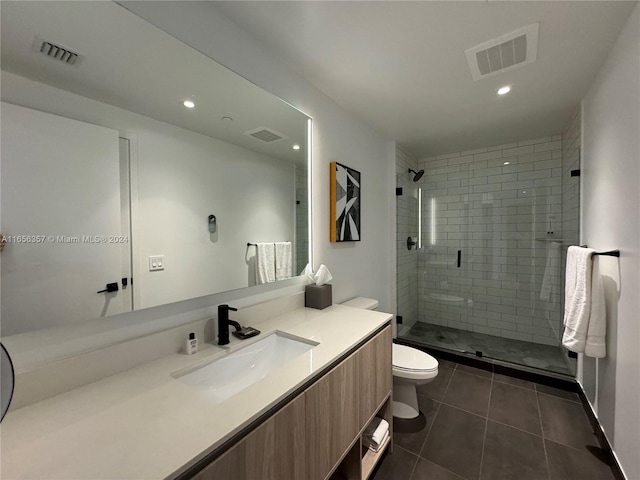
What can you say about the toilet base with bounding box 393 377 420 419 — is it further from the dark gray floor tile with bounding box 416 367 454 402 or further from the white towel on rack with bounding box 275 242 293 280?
the white towel on rack with bounding box 275 242 293 280

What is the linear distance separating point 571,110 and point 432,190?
1.44m

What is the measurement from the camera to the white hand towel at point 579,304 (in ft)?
5.04

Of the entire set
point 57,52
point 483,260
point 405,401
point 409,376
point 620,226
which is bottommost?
point 405,401

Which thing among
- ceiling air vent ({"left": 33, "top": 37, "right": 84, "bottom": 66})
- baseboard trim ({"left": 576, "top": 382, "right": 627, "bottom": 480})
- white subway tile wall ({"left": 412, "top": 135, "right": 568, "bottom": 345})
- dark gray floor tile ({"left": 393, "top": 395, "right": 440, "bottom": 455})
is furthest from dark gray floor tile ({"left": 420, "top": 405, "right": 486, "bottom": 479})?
ceiling air vent ({"left": 33, "top": 37, "right": 84, "bottom": 66})

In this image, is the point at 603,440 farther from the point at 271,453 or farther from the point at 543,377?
the point at 271,453

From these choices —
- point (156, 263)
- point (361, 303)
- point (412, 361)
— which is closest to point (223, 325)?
point (156, 263)

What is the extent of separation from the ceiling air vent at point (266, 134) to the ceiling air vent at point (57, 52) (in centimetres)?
72

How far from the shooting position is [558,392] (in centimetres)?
216

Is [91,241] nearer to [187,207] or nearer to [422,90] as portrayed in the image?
[187,207]

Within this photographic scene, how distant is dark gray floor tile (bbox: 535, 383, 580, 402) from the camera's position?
208cm

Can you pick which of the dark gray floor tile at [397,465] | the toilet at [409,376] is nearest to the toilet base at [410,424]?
the toilet at [409,376]

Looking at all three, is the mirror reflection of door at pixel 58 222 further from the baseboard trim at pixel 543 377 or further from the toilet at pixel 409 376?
the baseboard trim at pixel 543 377

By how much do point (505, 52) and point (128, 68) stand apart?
6.39 ft

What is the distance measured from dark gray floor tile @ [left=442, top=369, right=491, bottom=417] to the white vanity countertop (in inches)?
65.4
